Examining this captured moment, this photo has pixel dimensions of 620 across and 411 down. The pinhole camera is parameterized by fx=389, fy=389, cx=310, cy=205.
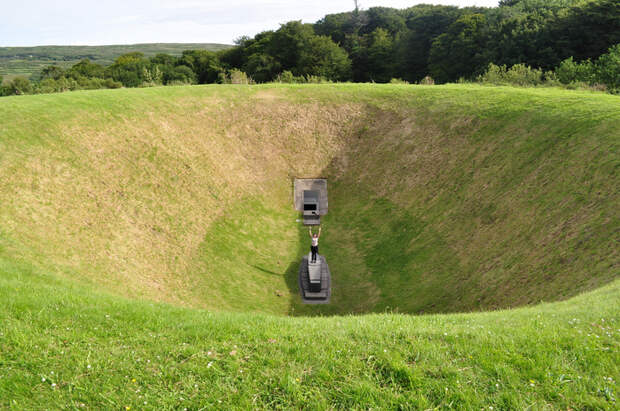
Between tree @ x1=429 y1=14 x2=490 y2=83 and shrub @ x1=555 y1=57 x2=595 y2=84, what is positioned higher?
tree @ x1=429 y1=14 x2=490 y2=83

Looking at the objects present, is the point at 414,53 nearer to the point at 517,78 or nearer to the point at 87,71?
the point at 517,78

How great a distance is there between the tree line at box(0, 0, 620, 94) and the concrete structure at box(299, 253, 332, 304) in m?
31.9

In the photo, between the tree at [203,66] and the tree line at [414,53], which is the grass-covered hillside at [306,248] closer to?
the tree line at [414,53]

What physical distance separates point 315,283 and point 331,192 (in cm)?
1259

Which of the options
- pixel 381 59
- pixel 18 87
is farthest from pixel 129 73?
pixel 381 59

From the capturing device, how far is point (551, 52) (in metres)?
54.9

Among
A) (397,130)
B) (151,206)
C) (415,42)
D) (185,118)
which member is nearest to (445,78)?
(415,42)

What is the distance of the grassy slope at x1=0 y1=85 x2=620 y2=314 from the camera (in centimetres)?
1864

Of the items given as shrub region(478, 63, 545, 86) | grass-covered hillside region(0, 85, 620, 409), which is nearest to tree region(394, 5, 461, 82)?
shrub region(478, 63, 545, 86)

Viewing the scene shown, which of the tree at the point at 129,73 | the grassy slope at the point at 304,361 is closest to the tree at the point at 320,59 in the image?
the tree at the point at 129,73

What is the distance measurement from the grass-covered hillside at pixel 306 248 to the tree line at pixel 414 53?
56.2ft

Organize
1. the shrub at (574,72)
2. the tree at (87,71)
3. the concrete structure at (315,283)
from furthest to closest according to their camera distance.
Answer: the tree at (87,71)
the shrub at (574,72)
the concrete structure at (315,283)

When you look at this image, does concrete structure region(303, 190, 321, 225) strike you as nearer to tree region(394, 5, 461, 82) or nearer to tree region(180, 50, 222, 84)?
tree region(394, 5, 461, 82)

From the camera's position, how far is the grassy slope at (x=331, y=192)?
18641mm
